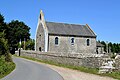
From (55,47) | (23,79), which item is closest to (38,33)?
(55,47)

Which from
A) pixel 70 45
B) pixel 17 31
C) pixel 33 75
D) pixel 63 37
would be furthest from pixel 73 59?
pixel 17 31

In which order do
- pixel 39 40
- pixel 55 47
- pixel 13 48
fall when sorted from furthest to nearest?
pixel 13 48
pixel 39 40
pixel 55 47

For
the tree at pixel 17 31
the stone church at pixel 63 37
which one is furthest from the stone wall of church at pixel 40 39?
the tree at pixel 17 31

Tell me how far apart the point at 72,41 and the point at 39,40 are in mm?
8115

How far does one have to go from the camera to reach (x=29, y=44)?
222ft

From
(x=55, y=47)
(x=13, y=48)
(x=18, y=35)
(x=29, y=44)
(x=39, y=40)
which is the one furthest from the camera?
(x=18, y=35)

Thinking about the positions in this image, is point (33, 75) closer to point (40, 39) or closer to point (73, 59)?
point (73, 59)

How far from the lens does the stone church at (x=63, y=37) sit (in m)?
49.4

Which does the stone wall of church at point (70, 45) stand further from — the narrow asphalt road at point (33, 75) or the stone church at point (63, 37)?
the narrow asphalt road at point (33, 75)

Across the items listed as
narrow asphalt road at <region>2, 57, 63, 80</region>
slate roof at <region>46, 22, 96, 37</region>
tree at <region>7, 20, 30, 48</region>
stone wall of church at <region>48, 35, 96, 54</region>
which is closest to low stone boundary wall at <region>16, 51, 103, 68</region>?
narrow asphalt road at <region>2, 57, 63, 80</region>

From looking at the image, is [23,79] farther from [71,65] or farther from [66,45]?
[66,45]

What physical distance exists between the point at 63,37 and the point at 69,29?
3.42 metres

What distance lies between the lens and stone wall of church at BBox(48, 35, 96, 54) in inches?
1945

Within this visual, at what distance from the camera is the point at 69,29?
5297cm
